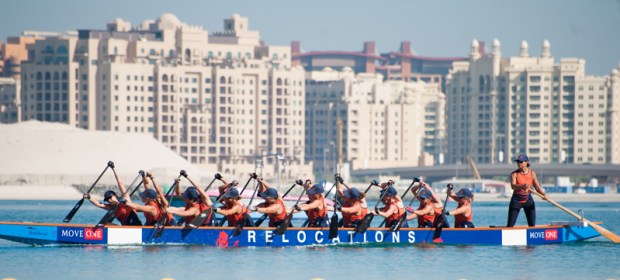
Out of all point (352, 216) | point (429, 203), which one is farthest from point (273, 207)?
point (429, 203)

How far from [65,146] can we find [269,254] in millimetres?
120142

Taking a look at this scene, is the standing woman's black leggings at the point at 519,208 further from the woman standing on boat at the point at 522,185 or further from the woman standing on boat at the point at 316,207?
the woman standing on boat at the point at 316,207

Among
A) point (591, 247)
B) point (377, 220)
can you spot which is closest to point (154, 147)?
point (377, 220)

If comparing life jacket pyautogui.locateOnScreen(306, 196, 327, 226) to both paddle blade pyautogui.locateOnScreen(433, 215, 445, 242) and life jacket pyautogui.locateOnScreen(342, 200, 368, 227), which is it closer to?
life jacket pyautogui.locateOnScreen(342, 200, 368, 227)

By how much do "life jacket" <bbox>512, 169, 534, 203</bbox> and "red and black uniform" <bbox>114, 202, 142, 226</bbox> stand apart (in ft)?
38.9

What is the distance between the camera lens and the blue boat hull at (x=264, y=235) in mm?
45781

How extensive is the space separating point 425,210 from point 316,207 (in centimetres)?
345

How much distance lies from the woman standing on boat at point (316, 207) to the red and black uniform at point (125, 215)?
17.5 ft

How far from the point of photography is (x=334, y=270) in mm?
43062

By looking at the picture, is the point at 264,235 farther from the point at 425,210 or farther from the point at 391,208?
the point at 425,210

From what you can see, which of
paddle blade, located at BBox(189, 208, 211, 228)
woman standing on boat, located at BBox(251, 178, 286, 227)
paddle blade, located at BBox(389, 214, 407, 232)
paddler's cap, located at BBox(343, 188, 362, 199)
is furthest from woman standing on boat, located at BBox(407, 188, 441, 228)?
paddle blade, located at BBox(189, 208, 211, 228)

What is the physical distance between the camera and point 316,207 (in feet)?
154

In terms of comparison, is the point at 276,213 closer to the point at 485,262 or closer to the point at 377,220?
the point at 485,262

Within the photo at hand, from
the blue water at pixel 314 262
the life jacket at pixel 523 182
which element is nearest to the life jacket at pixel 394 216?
the blue water at pixel 314 262
